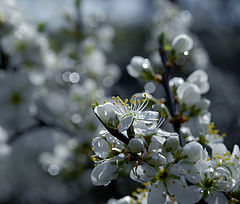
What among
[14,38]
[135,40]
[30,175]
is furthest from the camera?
[135,40]

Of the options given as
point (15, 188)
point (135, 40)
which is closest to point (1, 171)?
point (15, 188)

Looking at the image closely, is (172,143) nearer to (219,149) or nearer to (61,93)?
(219,149)

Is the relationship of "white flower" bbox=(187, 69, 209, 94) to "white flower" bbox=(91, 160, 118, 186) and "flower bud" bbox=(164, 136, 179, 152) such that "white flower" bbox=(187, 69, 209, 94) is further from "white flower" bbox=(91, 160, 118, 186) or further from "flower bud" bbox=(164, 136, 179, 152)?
"white flower" bbox=(91, 160, 118, 186)

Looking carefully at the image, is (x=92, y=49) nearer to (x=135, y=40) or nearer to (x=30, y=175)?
(x=30, y=175)

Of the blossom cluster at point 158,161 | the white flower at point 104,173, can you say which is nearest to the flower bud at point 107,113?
the blossom cluster at point 158,161

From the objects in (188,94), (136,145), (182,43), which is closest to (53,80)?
(182,43)

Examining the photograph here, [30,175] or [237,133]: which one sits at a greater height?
[237,133]
